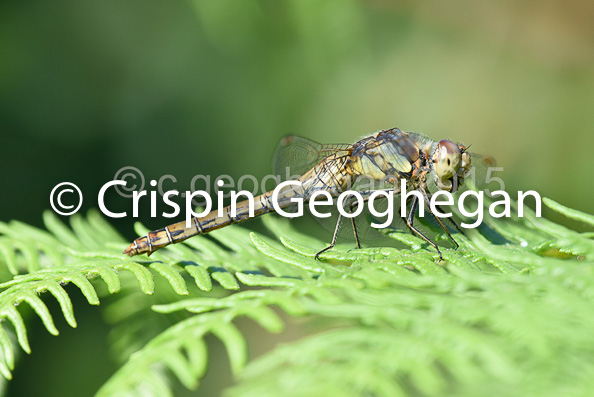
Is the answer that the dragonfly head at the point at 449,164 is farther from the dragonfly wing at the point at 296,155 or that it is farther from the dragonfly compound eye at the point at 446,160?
the dragonfly wing at the point at 296,155

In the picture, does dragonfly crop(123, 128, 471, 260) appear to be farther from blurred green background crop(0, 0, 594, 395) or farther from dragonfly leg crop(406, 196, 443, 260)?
blurred green background crop(0, 0, 594, 395)

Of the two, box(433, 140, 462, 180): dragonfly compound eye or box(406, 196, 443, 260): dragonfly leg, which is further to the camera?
box(433, 140, 462, 180): dragonfly compound eye

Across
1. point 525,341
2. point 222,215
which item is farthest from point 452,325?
point 222,215

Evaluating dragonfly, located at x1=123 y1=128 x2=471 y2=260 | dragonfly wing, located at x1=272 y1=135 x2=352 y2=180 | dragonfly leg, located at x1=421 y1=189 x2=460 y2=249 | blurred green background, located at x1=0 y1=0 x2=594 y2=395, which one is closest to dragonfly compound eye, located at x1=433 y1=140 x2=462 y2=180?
dragonfly, located at x1=123 y1=128 x2=471 y2=260

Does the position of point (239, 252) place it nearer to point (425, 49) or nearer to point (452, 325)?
point (452, 325)

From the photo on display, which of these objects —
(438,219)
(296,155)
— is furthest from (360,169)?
(438,219)

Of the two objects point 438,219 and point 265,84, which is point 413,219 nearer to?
point 438,219

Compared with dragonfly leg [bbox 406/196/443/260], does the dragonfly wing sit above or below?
above
